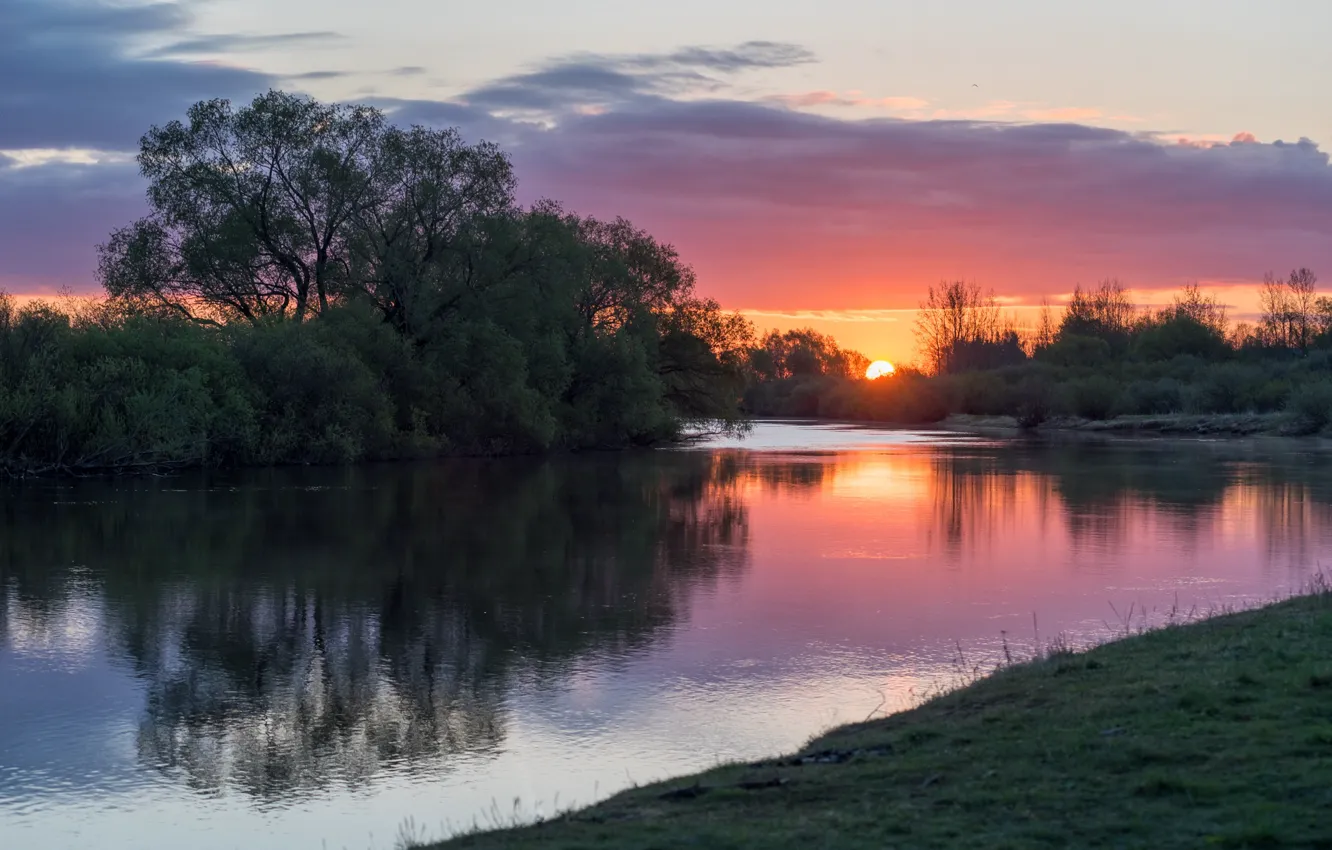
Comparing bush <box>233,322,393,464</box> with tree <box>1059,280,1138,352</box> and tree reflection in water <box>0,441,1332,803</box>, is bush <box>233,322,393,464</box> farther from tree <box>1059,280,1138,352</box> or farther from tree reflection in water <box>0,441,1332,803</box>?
tree <box>1059,280,1138,352</box>

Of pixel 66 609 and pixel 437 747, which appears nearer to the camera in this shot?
pixel 437 747

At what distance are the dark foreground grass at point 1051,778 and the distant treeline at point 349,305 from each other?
33.9 metres

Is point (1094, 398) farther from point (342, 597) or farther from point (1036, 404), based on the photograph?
point (342, 597)

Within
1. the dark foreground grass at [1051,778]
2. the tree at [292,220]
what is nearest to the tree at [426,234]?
the tree at [292,220]

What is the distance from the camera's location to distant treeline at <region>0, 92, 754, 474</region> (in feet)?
139

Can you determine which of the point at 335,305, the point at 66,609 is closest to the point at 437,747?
the point at 66,609

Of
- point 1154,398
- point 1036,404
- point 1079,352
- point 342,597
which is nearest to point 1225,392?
point 1154,398

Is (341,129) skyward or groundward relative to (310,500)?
skyward

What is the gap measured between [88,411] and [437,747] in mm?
29923

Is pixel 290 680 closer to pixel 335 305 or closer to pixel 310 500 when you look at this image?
pixel 310 500

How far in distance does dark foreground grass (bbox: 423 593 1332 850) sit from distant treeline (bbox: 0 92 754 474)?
3391 centimetres

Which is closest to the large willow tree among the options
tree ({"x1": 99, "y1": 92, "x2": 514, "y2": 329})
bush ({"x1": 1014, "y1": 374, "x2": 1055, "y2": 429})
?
tree ({"x1": 99, "y1": 92, "x2": 514, "y2": 329})

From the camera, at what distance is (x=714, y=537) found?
24.7m

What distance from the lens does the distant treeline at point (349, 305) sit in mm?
42375
